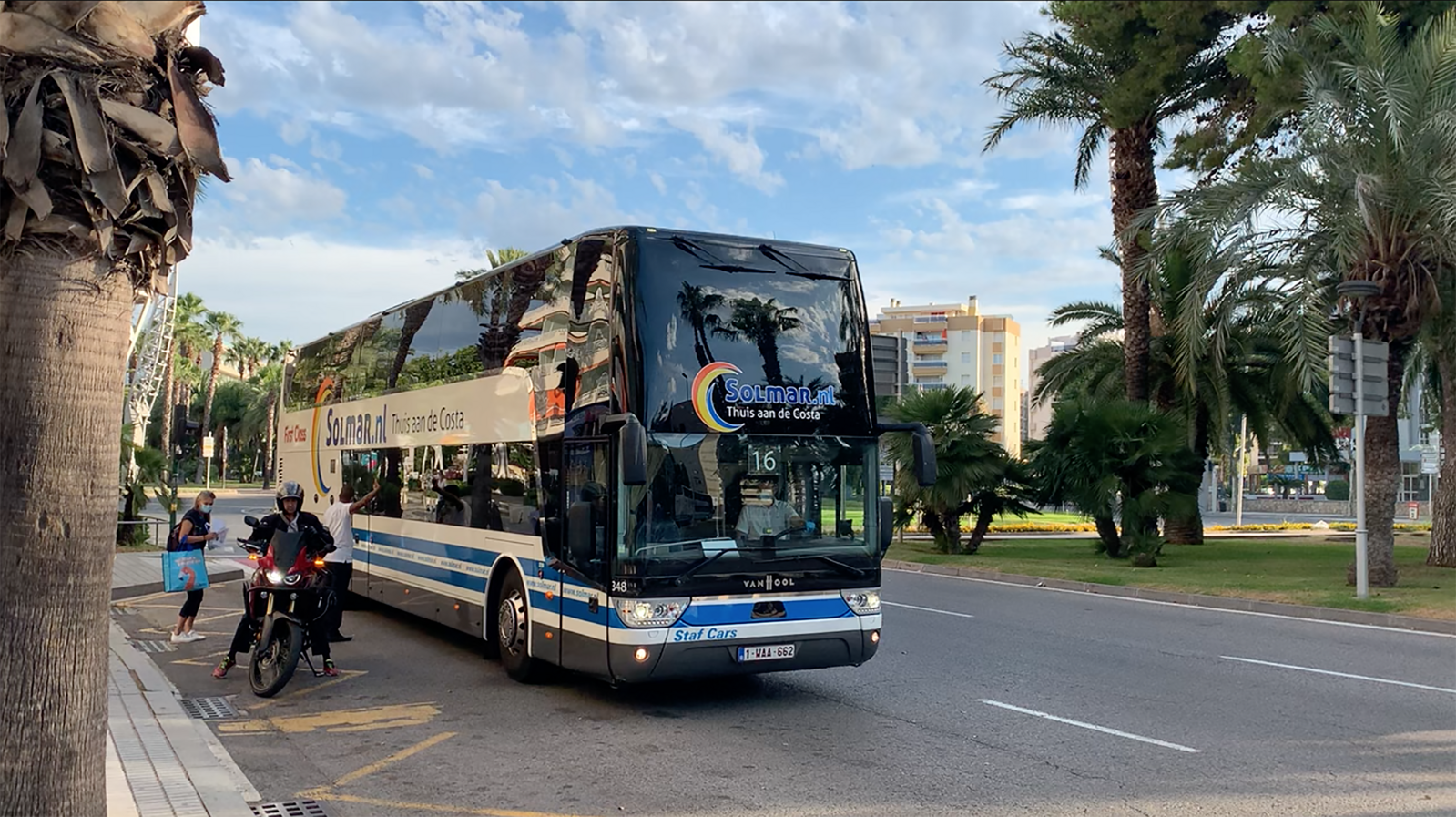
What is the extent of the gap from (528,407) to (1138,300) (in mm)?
20829

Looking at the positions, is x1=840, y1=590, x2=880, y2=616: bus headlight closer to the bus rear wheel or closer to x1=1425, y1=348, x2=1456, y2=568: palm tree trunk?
the bus rear wheel

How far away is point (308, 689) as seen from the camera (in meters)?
10.2

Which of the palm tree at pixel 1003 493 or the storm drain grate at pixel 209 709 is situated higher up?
the palm tree at pixel 1003 493

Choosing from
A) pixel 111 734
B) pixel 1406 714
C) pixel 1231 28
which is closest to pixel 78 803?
pixel 111 734

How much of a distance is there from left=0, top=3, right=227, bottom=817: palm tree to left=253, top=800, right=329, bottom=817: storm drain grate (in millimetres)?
2030

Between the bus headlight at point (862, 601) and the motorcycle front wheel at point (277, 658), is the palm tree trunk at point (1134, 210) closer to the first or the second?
the bus headlight at point (862, 601)

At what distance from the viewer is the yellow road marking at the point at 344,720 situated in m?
8.67

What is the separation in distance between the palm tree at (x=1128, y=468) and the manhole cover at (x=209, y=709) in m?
18.1

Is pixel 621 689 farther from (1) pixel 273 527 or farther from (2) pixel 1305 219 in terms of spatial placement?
(2) pixel 1305 219

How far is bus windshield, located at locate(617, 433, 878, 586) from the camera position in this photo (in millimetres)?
8672

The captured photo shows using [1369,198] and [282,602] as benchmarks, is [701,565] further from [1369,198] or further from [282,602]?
[1369,198]

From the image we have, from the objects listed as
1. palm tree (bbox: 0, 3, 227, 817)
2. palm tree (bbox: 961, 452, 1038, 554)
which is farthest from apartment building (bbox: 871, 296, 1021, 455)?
palm tree (bbox: 0, 3, 227, 817)

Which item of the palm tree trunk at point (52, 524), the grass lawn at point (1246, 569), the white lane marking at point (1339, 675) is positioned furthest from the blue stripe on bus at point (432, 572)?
the grass lawn at point (1246, 569)

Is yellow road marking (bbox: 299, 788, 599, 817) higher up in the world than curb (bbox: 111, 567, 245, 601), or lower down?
higher up
